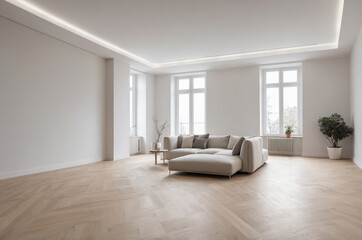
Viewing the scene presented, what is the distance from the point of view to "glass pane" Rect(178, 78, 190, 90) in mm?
10654

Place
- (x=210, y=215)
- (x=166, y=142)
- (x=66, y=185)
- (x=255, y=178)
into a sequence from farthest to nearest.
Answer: (x=166, y=142) → (x=255, y=178) → (x=66, y=185) → (x=210, y=215)

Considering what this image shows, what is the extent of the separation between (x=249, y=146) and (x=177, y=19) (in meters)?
3.01

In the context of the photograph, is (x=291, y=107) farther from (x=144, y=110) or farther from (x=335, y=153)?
(x=144, y=110)

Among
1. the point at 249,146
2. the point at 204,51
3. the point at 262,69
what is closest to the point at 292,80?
the point at 262,69

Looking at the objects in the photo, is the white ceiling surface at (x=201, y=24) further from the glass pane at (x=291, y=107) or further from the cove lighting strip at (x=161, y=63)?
the glass pane at (x=291, y=107)

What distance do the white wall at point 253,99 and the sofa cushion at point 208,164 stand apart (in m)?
4.01

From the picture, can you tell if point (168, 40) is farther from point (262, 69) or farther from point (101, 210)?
point (101, 210)

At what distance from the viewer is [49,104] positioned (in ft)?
19.9

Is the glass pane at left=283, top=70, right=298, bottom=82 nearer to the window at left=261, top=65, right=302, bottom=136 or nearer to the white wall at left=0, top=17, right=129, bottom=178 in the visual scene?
the window at left=261, top=65, right=302, bottom=136

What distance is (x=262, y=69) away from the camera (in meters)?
9.36

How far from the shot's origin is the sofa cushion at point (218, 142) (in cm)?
712

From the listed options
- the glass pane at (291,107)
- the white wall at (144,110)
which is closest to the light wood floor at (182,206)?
the glass pane at (291,107)

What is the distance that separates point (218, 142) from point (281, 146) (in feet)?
9.08

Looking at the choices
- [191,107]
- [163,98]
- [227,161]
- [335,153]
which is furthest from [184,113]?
[227,161]
